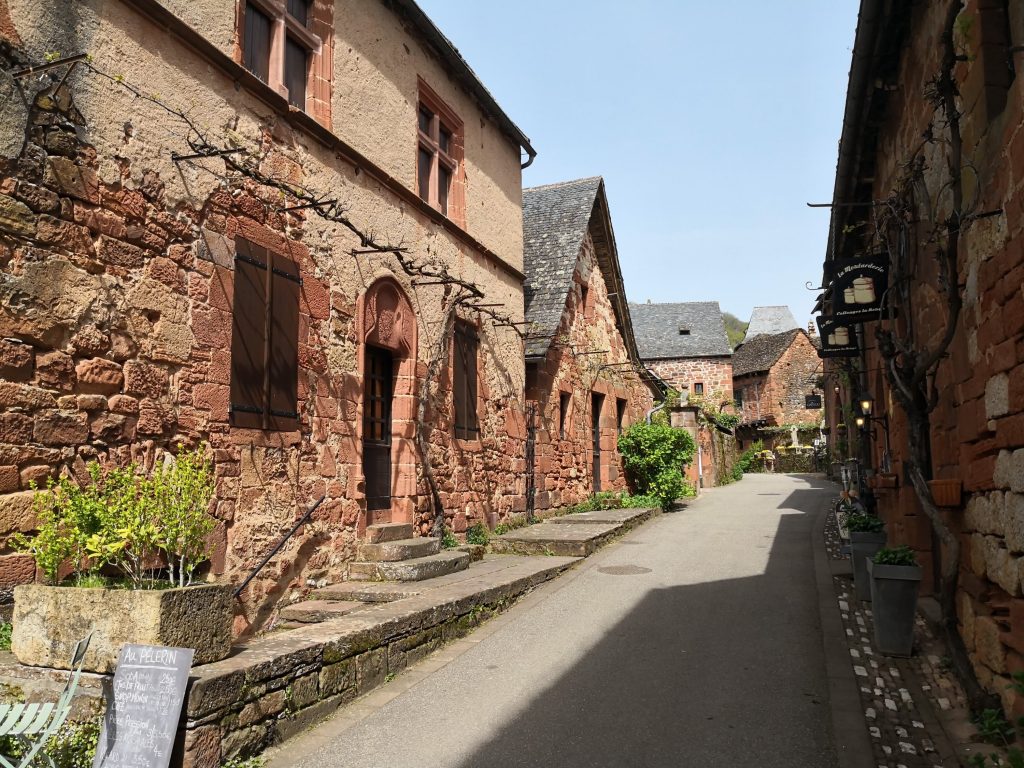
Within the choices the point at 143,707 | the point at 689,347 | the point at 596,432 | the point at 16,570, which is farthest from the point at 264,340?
the point at 689,347

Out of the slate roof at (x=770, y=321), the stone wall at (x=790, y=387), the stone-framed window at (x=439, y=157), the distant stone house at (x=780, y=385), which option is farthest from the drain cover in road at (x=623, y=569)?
the slate roof at (x=770, y=321)

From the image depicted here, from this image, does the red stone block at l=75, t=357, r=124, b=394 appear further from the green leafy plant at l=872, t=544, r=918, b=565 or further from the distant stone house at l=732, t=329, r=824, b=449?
the distant stone house at l=732, t=329, r=824, b=449

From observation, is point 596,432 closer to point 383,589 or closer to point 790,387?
point 383,589

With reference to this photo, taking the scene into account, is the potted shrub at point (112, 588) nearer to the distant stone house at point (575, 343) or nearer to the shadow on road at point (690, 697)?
the shadow on road at point (690, 697)

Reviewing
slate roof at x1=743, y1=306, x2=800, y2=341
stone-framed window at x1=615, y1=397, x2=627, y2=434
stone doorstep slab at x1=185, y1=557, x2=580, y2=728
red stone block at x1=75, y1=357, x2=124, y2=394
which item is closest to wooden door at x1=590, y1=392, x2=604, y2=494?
stone-framed window at x1=615, y1=397, x2=627, y2=434

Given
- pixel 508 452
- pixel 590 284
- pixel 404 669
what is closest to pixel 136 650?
pixel 404 669

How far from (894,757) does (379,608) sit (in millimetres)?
3503

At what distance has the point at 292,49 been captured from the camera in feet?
22.6

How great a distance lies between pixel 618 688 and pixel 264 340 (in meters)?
3.77

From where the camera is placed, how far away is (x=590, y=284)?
596 inches

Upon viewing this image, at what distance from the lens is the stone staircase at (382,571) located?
5969 mm

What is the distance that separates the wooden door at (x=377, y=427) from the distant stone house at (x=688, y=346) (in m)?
31.2

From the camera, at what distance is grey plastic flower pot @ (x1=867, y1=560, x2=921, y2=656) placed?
541cm

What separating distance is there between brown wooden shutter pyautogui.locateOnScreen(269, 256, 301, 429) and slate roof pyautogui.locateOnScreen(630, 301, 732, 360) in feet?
116
